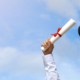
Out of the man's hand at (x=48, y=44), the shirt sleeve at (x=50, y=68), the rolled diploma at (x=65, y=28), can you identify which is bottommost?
the shirt sleeve at (x=50, y=68)

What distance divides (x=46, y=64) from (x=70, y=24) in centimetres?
113

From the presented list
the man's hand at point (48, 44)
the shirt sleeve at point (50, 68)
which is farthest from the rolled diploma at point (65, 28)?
the shirt sleeve at point (50, 68)

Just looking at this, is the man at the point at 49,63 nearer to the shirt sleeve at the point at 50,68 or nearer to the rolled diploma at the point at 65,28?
the shirt sleeve at the point at 50,68

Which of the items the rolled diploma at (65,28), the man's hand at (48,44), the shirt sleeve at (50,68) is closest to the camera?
the shirt sleeve at (50,68)

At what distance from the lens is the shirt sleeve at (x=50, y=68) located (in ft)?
11.7

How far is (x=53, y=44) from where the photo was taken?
4.05 m

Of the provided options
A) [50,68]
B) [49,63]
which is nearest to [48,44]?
[49,63]

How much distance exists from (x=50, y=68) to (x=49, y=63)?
120 mm

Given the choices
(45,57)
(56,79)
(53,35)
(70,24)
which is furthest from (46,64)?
(70,24)

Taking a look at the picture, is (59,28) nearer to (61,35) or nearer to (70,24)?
(61,35)

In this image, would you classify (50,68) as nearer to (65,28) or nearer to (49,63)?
(49,63)

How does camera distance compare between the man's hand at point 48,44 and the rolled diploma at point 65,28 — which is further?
the man's hand at point 48,44

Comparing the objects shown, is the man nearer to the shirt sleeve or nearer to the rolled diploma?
the shirt sleeve

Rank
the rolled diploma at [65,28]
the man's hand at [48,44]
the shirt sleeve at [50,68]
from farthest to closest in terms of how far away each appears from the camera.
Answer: the man's hand at [48,44], the rolled diploma at [65,28], the shirt sleeve at [50,68]
